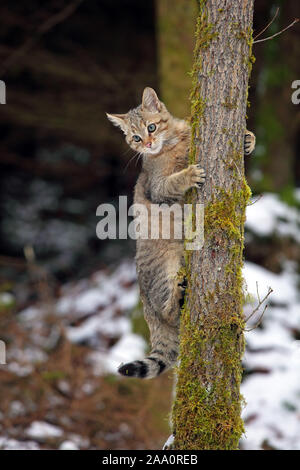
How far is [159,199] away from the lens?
3334 mm

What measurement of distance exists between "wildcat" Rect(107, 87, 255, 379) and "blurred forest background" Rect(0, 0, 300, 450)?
71 cm

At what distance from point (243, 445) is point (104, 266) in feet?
15.9

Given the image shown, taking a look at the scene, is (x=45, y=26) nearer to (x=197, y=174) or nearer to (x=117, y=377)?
(x=117, y=377)

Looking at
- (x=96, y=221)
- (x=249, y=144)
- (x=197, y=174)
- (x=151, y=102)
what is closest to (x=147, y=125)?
(x=151, y=102)

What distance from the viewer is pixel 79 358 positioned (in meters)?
6.25

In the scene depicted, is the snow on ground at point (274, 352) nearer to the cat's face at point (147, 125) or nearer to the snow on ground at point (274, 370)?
the snow on ground at point (274, 370)

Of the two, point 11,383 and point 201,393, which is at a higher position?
point 11,383

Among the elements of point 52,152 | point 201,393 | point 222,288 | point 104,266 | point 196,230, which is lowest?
point 201,393

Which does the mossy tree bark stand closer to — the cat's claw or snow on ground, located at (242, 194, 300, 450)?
the cat's claw

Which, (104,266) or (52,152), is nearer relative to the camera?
(104,266)

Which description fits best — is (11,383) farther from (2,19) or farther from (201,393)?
(2,19)

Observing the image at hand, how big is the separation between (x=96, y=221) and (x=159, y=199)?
21.2 ft

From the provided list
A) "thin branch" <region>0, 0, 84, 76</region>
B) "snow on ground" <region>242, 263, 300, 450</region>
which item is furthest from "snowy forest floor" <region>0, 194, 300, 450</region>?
"thin branch" <region>0, 0, 84, 76</region>

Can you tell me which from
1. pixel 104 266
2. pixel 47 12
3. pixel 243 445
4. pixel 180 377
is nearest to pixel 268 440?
pixel 243 445
